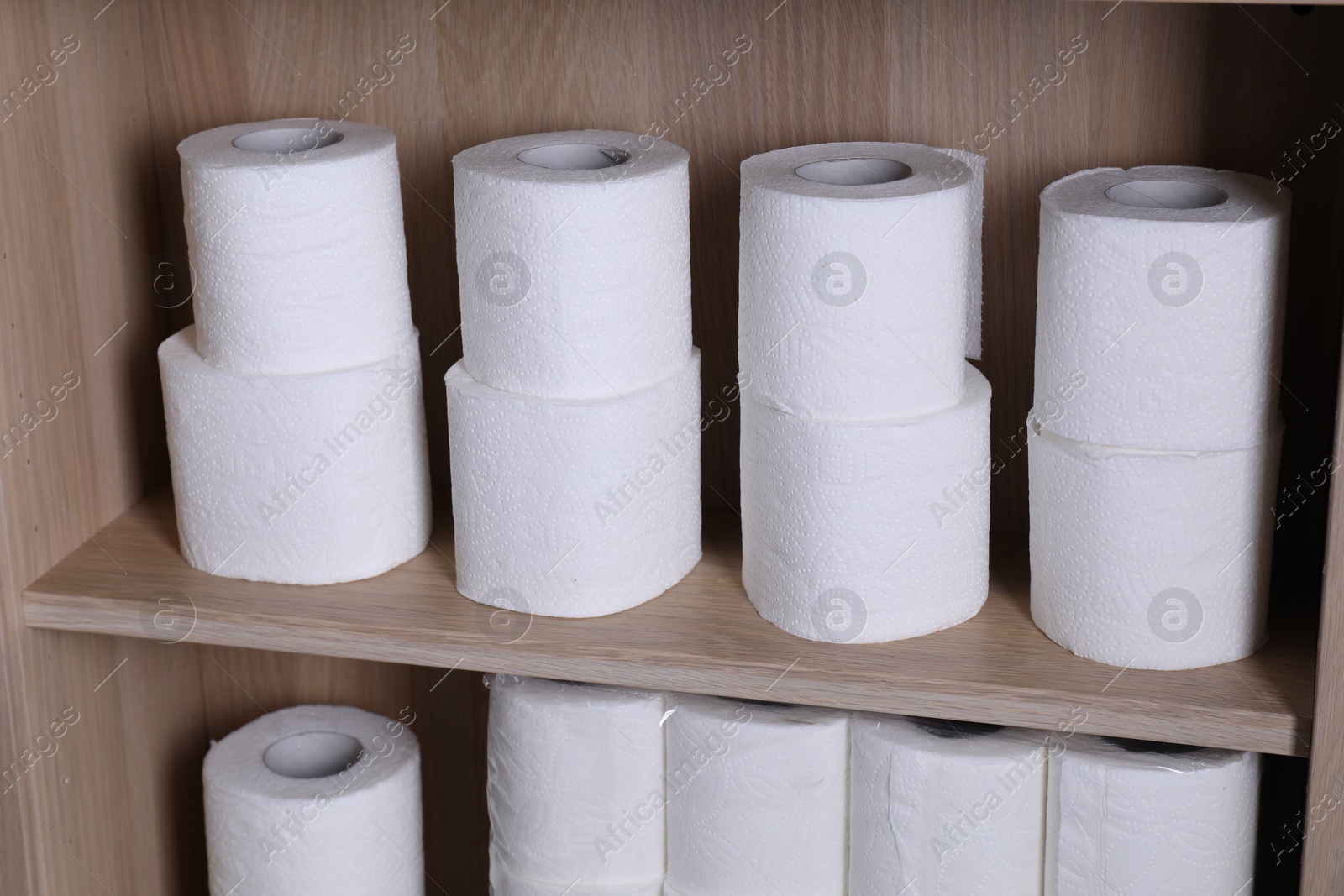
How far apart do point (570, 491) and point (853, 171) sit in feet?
0.86

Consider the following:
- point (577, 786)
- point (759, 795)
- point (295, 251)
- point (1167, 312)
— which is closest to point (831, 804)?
point (759, 795)

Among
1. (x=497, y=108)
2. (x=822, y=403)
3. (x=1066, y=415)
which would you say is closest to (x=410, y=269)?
(x=497, y=108)

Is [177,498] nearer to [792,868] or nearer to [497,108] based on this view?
[497,108]

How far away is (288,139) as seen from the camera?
990 millimetres

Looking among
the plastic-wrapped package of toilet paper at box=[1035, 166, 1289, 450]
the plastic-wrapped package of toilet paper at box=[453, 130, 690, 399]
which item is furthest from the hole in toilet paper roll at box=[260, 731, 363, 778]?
the plastic-wrapped package of toilet paper at box=[1035, 166, 1289, 450]

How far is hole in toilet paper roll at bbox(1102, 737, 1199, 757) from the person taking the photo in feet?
2.90

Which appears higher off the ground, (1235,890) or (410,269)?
(410,269)

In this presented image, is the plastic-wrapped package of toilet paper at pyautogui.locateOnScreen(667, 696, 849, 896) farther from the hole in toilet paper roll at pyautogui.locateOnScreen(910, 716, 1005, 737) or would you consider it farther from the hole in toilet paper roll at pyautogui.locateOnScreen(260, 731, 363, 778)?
the hole in toilet paper roll at pyautogui.locateOnScreen(260, 731, 363, 778)

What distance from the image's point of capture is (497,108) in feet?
3.43

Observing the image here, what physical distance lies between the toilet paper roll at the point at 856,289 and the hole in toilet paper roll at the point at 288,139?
0.29 metres

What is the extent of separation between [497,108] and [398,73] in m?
0.08

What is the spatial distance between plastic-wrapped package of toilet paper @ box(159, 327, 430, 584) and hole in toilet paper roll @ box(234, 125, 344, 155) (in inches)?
5.4

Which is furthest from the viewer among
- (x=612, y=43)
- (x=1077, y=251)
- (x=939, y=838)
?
(x=612, y=43)

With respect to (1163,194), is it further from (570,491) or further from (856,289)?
(570,491)
